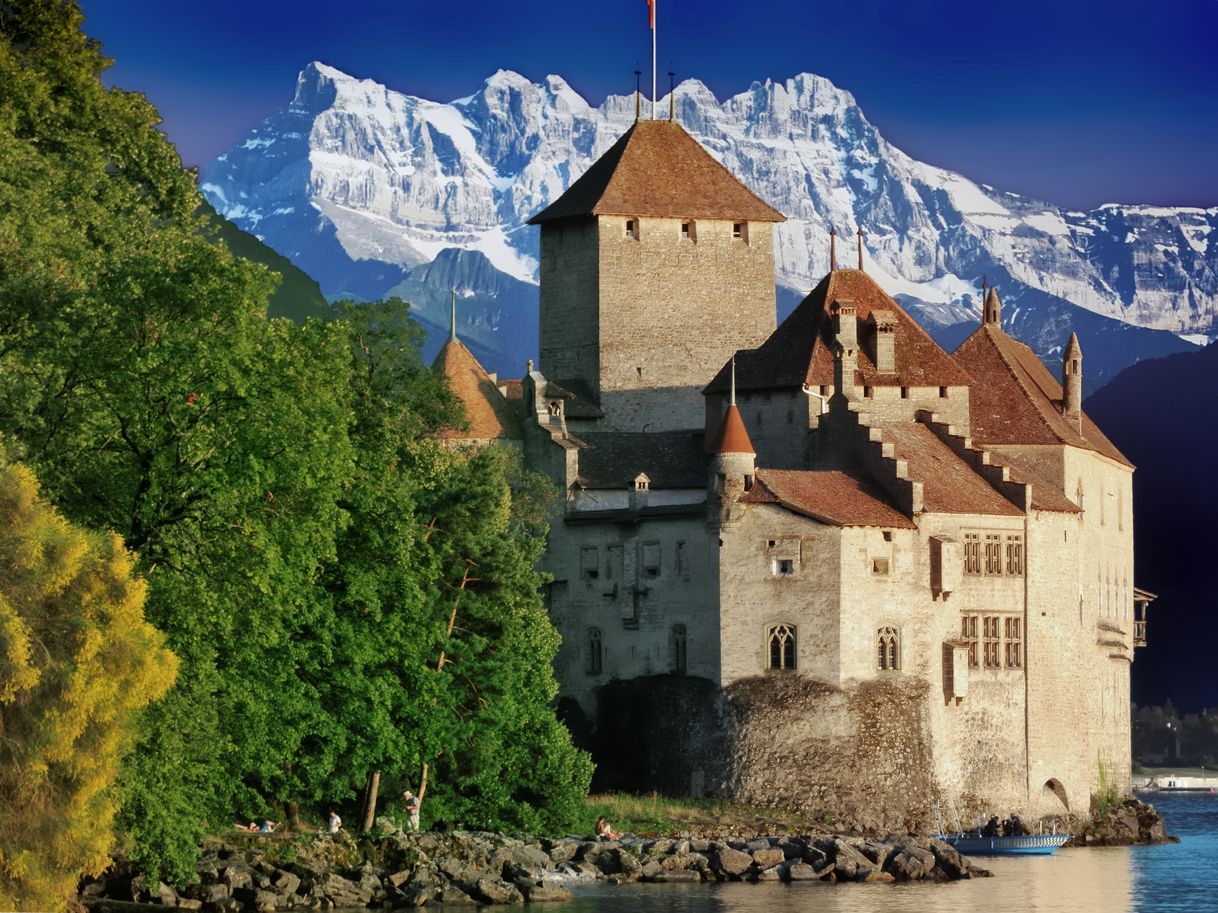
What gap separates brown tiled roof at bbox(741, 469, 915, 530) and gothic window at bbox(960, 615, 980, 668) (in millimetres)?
3911

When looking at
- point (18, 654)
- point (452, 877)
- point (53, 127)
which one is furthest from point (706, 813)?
point (18, 654)

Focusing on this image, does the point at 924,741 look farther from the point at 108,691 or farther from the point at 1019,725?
the point at 108,691

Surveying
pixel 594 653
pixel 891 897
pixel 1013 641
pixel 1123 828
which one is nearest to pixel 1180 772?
pixel 1123 828

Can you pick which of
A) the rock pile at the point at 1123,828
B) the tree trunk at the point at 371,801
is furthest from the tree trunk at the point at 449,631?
the rock pile at the point at 1123,828

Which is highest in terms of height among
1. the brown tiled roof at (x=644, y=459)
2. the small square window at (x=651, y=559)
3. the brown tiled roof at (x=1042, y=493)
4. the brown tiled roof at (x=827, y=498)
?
the brown tiled roof at (x=644, y=459)

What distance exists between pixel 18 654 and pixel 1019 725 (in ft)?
136

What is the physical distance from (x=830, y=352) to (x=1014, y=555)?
865 cm

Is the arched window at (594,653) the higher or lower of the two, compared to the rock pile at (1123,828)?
higher

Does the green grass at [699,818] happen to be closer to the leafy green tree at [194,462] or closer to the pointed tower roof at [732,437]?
the pointed tower roof at [732,437]

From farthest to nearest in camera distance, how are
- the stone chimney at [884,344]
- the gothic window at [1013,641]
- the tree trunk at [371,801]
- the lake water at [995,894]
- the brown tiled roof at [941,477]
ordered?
the stone chimney at [884,344] → the gothic window at [1013,641] → the brown tiled roof at [941,477] → the tree trunk at [371,801] → the lake water at [995,894]

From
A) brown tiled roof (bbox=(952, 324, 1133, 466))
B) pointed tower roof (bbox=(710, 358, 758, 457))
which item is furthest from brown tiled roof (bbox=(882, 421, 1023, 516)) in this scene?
pointed tower roof (bbox=(710, 358, 758, 457))

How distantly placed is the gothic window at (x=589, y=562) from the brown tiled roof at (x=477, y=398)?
5.77m

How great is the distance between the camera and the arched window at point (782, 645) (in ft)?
251

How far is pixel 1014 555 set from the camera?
81.2 m
